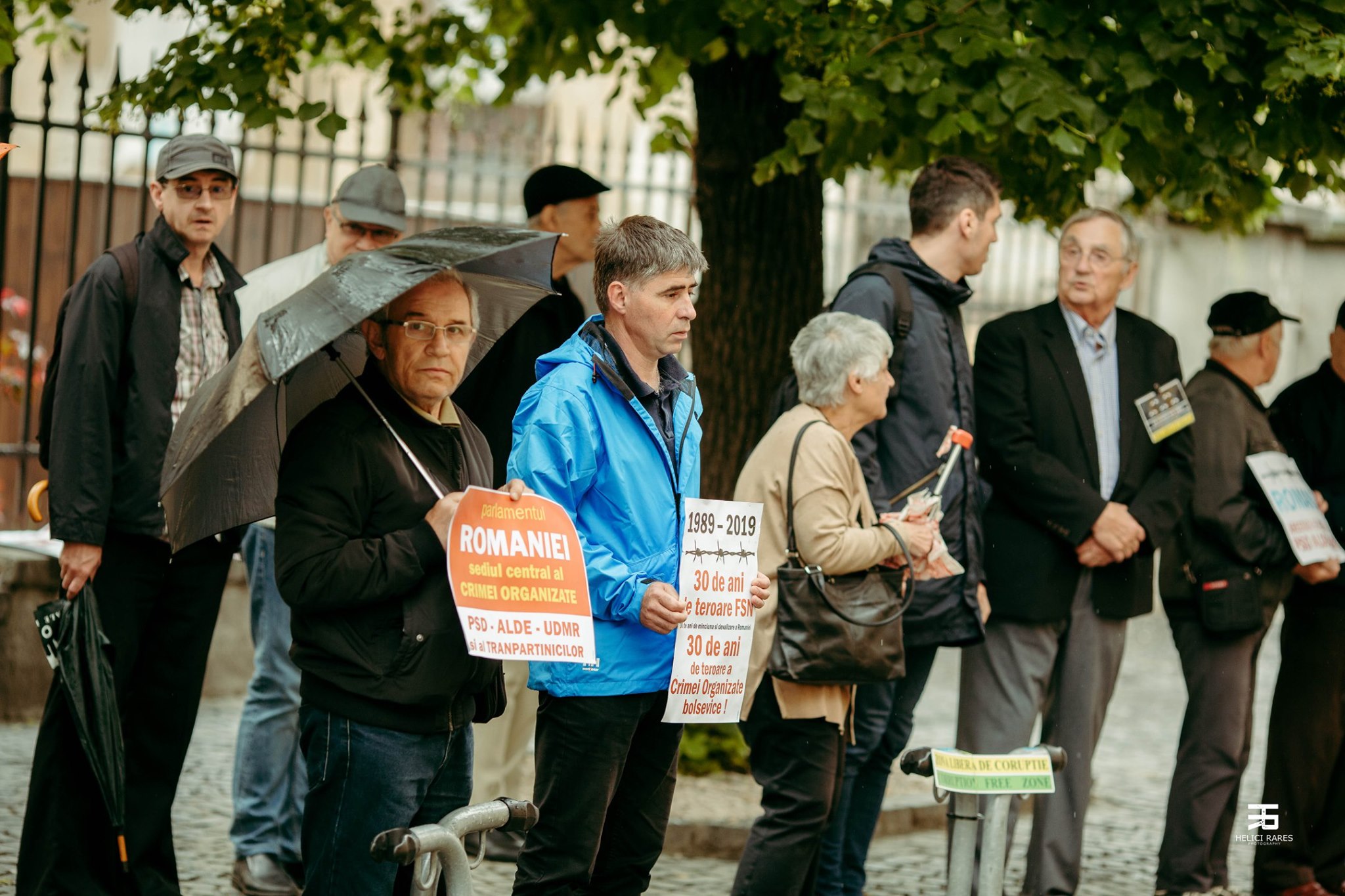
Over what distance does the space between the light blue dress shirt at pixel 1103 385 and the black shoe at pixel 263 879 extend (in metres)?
3.03

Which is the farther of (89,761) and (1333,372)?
(1333,372)

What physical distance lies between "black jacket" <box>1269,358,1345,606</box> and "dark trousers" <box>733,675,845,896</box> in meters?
2.55

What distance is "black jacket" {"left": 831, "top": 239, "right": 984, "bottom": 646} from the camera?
5242mm

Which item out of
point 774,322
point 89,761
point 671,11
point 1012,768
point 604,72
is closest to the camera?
point 1012,768

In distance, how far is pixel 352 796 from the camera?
3465 millimetres

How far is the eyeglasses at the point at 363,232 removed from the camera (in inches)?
224

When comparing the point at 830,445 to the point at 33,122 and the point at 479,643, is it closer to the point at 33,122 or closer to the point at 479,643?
the point at 479,643

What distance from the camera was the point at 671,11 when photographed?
6.40 m

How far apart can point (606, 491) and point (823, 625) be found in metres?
1.02

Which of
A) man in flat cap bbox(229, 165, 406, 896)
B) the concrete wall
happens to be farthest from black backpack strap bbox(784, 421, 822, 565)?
the concrete wall

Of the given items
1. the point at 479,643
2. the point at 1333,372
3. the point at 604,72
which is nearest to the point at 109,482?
the point at 479,643

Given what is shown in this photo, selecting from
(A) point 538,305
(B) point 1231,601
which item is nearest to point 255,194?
(A) point 538,305

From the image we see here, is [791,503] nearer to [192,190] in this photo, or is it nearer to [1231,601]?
[192,190]

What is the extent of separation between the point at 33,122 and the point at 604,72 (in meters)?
2.58
